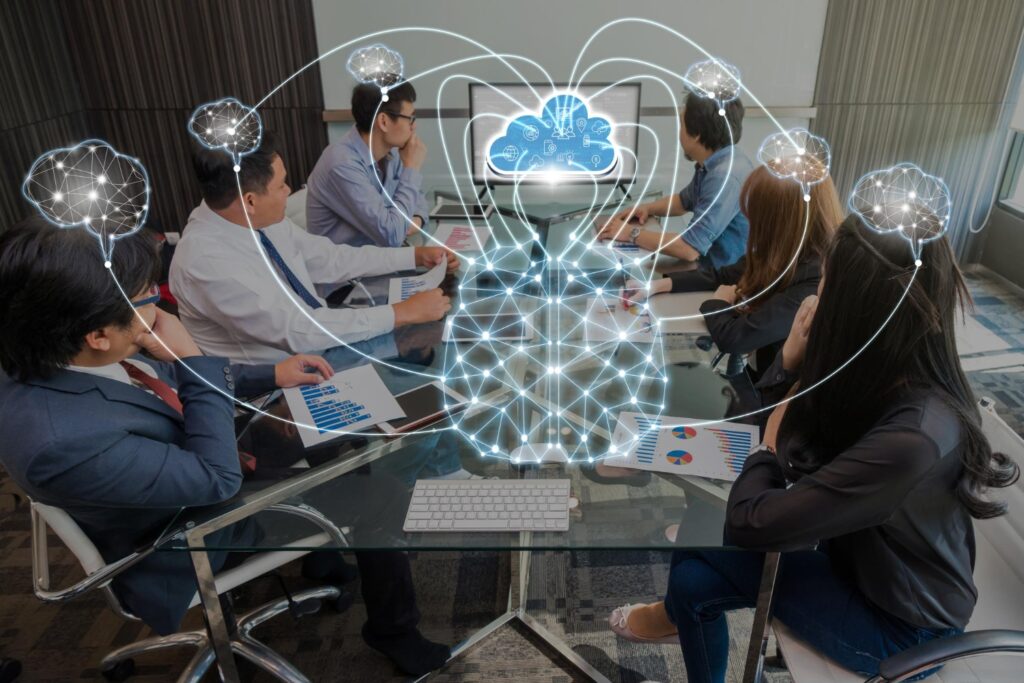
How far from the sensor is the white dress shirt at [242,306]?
81.5 inches

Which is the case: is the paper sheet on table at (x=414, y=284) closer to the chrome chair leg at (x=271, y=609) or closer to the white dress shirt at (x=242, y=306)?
the white dress shirt at (x=242, y=306)

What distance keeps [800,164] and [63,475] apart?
2071 millimetres

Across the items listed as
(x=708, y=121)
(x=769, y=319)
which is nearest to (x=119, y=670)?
(x=769, y=319)

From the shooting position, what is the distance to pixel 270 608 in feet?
6.87

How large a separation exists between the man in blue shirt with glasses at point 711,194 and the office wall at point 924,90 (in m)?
1.76

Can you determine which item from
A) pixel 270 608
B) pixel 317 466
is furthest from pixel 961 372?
pixel 270 608

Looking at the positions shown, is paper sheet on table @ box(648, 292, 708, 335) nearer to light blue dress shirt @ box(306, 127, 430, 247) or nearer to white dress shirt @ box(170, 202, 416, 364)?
white dress shirt @ box(170, 202, 416, 364)

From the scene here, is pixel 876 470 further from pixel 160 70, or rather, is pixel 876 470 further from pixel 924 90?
pixel 160 70

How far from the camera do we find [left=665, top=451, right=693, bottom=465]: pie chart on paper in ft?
5.39

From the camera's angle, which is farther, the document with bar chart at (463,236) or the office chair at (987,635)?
the document with bar chart at (463,236)

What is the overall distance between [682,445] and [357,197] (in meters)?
1.77

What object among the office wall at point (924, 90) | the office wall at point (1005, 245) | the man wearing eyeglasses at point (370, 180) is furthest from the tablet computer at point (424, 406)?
the office wall at point (1005, 245)

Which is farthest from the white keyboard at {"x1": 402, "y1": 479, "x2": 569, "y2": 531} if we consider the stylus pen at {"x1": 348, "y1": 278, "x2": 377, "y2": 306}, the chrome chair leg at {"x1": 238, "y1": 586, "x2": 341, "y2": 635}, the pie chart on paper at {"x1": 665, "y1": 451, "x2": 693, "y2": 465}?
the stylus pen at {"x1": 348, "y1": 278, "x2": 377, "y2": 306}

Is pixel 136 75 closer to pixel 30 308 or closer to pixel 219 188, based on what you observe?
pixel 219 188
